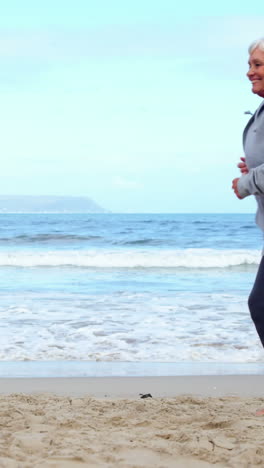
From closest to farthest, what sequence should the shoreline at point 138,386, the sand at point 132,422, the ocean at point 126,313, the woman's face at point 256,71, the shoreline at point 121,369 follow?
the sand at point 132,422 → the woman's face at point 256,71 → the shoreline at point 138,386 → the shoreline at point 121,369 → the ocean at point 126,313

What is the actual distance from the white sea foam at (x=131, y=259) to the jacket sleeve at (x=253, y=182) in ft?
46.6

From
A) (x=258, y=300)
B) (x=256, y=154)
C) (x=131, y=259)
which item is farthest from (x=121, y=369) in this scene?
(x=131, y=259)

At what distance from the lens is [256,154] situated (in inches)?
122

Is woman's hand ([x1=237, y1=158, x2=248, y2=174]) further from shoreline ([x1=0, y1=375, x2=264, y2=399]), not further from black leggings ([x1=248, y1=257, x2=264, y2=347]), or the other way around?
shoreline ([x1=0, y1=375, x2=264, y2=399])

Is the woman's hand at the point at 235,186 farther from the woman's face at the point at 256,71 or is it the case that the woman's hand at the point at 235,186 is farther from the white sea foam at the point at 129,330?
the white sea foam at the point at 129,330

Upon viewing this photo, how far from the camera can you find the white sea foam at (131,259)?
59.1ft

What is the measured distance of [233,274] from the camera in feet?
48.2

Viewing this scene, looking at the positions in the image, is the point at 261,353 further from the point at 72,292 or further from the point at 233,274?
the point at 233,274

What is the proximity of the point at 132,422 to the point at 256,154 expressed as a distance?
1669mm

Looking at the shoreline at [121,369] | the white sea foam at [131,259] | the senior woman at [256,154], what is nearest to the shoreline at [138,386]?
the shoreline at [121,369]

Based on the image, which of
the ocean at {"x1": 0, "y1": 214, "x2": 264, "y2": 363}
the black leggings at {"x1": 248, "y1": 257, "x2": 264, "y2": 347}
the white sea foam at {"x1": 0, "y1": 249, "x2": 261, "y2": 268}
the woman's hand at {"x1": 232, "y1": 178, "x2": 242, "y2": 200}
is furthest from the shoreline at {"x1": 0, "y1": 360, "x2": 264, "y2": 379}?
the white sea foam at {"x1": 0, "y1": 249, "x2": 261, "y2": 268}

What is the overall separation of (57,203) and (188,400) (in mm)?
70474

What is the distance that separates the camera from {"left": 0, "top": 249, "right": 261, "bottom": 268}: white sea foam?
18000mm

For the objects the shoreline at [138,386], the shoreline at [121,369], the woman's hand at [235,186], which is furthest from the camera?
the shoreline at [121,369]
